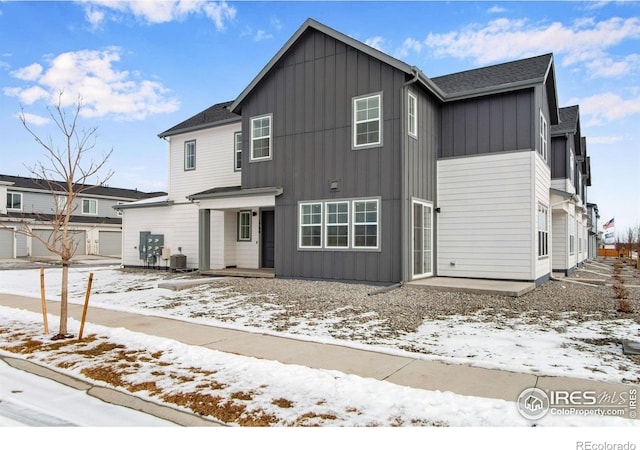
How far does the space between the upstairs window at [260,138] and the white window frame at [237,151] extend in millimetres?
1936

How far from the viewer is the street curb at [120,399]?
11.8 feet

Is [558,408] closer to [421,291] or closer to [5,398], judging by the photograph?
[5,398]

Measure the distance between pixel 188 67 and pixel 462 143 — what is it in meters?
10.0

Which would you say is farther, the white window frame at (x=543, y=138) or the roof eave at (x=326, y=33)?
the white window frame at (x=543, y=138)

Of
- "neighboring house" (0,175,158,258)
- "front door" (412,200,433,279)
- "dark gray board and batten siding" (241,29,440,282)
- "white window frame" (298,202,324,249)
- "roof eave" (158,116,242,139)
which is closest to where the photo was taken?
"dark gray board and batten siding" (241,29,440,282)

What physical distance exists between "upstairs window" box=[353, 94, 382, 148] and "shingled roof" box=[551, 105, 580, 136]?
345 inches

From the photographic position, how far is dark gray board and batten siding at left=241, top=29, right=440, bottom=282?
442 inches

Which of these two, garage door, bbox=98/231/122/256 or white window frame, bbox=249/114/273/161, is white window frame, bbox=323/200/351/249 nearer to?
white window frame, bbox=249/114/273/161

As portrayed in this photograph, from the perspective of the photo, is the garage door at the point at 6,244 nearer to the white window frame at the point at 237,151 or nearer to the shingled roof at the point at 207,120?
the shingled roof at the point at 207,120

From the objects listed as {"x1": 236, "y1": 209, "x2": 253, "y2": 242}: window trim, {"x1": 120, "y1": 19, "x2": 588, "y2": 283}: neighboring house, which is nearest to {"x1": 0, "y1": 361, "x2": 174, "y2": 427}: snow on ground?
{"x1": 120, "y1": 19, "x2": 588, "y2": 283}: neighboring house

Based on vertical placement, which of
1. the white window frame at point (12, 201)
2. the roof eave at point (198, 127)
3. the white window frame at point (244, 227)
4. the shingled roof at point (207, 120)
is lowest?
the white window frame at point (244, 227)

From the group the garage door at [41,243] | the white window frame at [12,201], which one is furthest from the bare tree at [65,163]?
the white window frame at [12,201]

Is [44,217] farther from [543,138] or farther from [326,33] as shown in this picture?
[543,138]

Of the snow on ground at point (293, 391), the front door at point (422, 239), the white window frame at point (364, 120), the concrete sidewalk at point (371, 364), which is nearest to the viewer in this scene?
the snow on ground at point (293, 391)
